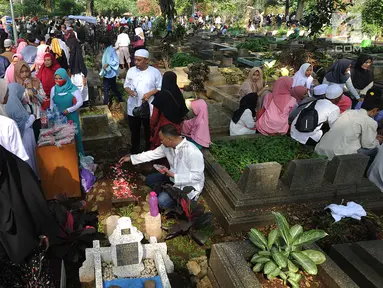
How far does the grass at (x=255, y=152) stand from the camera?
15.4ft

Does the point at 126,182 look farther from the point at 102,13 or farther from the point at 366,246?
the point at 102,13

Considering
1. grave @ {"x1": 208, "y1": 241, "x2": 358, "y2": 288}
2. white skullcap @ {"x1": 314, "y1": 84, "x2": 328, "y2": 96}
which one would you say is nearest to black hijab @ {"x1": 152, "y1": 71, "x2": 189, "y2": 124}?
grave @ {"x1": 208, "y1": 241, "x2": 358, "y2": 288}

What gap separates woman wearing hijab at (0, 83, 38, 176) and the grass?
2.62 meters

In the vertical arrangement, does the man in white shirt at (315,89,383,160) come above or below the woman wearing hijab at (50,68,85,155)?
below

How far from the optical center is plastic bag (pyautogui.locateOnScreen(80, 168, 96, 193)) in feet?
14.9

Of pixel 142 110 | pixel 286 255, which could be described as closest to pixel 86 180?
pixel 142 110

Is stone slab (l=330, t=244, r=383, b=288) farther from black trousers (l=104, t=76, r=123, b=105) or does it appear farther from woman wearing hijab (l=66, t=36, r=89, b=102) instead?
black trousers (l=104, t=76, r=123, b=105)

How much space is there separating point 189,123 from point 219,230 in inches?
69.0

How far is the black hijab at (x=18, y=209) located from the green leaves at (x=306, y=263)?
2199mm

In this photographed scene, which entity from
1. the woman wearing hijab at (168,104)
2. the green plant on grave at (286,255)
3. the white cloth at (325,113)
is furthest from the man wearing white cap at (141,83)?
the green plant on grave at (286,255)

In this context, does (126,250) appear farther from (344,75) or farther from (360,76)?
(360,76)

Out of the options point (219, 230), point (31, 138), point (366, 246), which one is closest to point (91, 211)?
point (31, 138)

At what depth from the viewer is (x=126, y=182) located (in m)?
4.77

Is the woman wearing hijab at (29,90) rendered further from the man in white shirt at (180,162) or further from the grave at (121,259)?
the grave at (121,259)
